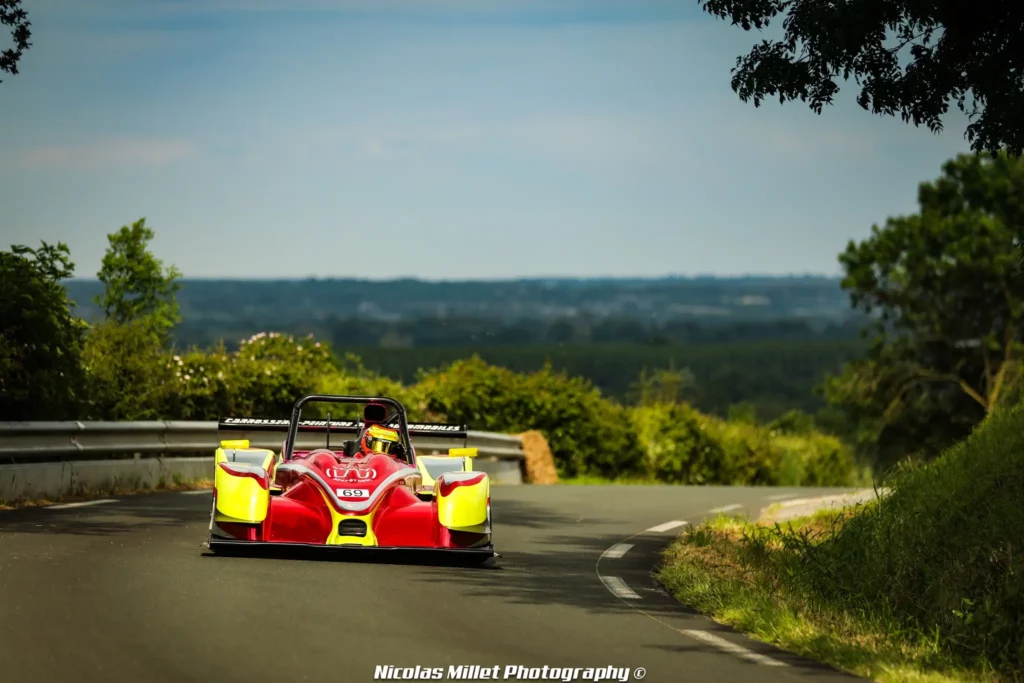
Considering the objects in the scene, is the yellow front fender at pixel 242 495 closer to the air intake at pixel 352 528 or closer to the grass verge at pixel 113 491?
the air intake at pixel 352 528

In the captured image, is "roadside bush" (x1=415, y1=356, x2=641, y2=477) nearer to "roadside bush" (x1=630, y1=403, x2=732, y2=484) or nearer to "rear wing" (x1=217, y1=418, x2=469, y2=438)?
"roadside bush" (x1=630, y1=403, x2=732, y2=484)

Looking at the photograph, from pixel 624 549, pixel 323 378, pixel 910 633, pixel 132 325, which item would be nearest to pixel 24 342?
pixel 132 325

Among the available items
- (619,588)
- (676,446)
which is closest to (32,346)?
(619,588)

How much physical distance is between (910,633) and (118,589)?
5075 millimetres

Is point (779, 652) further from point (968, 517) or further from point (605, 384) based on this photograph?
point (605, 384)

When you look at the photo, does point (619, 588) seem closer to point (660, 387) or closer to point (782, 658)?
point (782, 658)

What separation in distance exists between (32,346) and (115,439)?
1386 mm

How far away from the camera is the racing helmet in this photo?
12.6 meters

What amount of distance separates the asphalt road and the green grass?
0.38 meters

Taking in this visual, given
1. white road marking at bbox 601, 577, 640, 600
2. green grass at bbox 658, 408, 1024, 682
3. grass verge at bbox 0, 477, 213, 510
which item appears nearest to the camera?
green grass at bbox 658, 408, 1024, 682

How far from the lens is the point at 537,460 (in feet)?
89.0

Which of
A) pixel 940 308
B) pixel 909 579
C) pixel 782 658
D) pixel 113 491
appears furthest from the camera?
pixel 940 308

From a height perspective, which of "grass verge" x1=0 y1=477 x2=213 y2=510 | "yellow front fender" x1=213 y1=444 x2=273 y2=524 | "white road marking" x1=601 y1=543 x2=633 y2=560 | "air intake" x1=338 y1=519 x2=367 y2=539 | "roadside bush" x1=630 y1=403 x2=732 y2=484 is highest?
"yellow front fender" x1=213 y1=444 x2=273 y2=524

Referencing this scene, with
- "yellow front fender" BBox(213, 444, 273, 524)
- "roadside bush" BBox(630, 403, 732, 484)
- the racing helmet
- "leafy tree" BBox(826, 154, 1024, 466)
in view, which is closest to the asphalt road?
"yellow front fender" BBox(213, 444, 273, 524)
